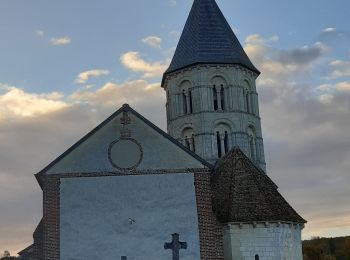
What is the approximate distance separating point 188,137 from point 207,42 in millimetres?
7096

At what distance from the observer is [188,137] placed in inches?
1581

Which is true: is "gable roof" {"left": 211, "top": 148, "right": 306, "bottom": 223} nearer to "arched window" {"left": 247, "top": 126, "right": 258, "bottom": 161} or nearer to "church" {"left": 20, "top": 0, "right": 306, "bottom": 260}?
"church" {"left": 20, "top": 0, "right": 306, "bottom": 260}

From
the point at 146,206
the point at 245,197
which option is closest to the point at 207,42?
the point at 245,197

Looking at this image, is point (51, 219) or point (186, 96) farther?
point (186, 96)

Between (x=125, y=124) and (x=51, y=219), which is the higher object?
(x=125, y=124)

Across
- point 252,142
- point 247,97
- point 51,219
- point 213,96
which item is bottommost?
point 51,219

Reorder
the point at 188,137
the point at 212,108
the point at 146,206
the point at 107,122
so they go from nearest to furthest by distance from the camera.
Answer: the point at 146,206
the point at 107,122
the point at 212,108
the point at 188,137

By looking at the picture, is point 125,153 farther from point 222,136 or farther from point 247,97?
point 247,97

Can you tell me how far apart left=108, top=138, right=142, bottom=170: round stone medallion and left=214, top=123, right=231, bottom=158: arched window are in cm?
1413

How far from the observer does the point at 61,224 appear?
2486 centimetres

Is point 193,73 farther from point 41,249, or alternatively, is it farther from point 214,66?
point 41,249

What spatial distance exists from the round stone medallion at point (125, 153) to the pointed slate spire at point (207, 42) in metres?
15.8

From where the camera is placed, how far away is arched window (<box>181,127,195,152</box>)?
131 feet

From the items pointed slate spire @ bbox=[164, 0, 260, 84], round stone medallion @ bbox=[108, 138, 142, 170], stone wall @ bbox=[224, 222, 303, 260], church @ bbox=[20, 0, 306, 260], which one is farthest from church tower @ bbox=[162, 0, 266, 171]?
round stone medallion @ bbox=[108, 138, 142, 170]
